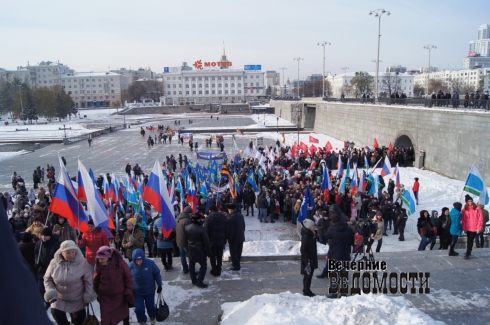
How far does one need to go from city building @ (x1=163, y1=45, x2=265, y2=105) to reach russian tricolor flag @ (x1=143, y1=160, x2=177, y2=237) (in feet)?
394

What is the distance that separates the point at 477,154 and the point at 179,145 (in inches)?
1080

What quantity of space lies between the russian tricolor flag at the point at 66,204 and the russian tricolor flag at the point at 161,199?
139cm

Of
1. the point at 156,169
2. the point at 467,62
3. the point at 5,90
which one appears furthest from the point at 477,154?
the point at 467,62

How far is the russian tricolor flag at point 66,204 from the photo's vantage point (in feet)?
23.5

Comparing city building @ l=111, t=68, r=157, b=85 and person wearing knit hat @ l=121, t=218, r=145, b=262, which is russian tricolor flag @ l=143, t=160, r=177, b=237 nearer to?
person wearing knit hat @ l=121, t=218, r=145, b=262

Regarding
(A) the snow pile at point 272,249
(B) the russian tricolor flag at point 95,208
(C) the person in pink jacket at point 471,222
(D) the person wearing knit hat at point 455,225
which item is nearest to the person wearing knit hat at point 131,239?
(B) the russian tricolor flag at point 95,208

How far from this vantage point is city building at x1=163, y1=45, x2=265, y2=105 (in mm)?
125812

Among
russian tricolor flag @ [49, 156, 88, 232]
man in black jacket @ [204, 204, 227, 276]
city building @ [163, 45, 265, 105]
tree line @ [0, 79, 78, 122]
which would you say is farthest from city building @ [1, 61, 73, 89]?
man in black jacket @ [204, 204, 227, 276]

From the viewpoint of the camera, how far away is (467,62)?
180 metres

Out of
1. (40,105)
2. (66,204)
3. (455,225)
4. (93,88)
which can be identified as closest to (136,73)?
(93,88)

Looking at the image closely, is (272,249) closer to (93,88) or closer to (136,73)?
(93,88)

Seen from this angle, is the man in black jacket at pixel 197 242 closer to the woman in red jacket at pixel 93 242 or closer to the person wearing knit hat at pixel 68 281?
the woman in red jacket at pixel 93 242

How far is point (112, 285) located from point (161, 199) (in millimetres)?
2743

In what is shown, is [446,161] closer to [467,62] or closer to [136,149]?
[136,149]
